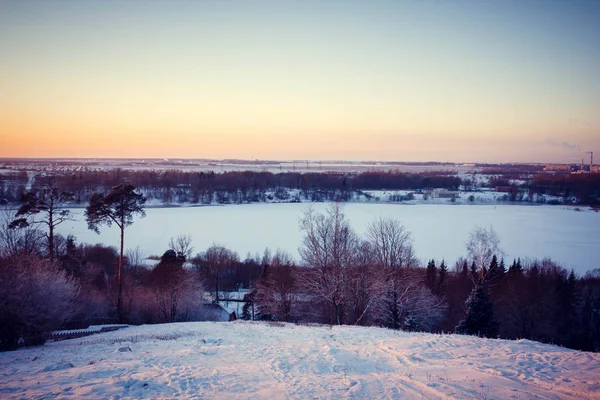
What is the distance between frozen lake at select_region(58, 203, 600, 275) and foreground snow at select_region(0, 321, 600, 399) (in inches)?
806

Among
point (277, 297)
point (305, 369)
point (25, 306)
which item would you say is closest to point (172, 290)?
point (277, 297)

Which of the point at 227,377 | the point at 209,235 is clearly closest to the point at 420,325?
the point at 227,377

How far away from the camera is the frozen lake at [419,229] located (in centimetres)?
2916

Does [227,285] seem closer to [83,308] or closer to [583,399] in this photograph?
[83,308]

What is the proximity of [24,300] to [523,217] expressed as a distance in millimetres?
52882

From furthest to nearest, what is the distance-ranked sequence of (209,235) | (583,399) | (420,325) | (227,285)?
(209,235) < (227,285) < (420,325) < (583,399)

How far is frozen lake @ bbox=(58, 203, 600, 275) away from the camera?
29.2 m

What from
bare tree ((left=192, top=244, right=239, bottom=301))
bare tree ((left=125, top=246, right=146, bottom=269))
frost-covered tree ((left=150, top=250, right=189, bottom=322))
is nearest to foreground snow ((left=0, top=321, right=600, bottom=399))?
frost-covered tree ((left=150, top=250, right=189, bottom=322))

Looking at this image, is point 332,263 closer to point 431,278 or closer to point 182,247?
point 431,278

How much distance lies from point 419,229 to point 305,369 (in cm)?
3469

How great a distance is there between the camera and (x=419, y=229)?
37938mm

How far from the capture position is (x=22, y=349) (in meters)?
7.43

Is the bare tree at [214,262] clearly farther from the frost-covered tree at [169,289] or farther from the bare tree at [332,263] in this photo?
the bare tree at [332,263]

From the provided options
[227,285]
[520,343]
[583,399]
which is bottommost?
[227,285]
